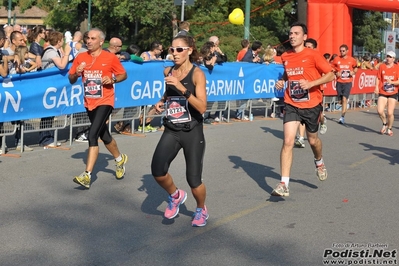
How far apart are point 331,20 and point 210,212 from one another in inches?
652

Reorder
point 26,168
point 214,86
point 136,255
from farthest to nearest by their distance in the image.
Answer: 1. point 214,86
2. point 26,168
3. point 136,255

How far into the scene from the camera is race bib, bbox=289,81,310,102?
863 centimetres

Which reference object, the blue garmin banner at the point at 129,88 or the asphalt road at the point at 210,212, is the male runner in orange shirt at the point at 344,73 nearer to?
the blue garmin banner at the point at 129,88

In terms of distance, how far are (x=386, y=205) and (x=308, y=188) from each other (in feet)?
3.96

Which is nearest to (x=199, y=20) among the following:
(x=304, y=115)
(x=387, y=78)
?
(x=387, y=78)

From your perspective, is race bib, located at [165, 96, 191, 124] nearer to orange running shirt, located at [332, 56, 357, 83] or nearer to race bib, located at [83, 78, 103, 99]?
race bib, located at [83, 78, 103, 99]

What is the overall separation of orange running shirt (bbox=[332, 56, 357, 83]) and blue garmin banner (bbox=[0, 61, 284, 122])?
5.04ft

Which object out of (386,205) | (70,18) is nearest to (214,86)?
(386,205)

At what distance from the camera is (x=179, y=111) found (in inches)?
260

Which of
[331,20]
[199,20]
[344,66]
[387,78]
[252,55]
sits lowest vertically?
[387,78]

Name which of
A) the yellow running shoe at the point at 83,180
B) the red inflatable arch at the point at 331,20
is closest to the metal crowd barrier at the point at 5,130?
the yellow running shoe at the point at 83,180

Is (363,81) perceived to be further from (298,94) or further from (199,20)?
(298,94)

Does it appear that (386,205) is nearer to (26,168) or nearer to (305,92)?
(305,92)

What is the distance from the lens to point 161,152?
6605 millimetres
